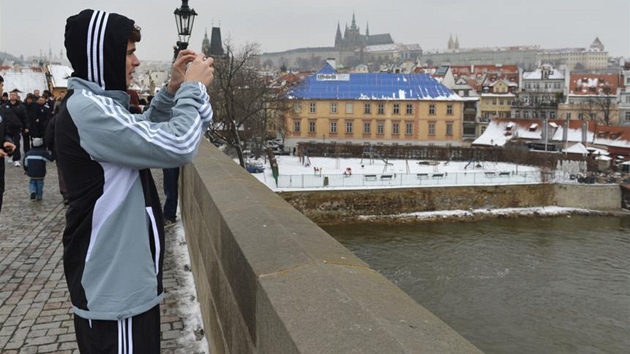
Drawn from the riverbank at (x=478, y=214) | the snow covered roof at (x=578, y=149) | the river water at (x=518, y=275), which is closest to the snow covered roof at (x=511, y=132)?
the snow covered roof at (x=578, y=149)

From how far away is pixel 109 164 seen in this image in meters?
1.97

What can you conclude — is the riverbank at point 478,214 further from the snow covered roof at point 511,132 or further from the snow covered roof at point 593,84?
the snow covered roof at point 593,84

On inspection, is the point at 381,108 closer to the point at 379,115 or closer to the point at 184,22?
the point at 379,115

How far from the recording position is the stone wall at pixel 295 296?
5.01ft

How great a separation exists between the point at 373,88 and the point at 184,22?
156ft

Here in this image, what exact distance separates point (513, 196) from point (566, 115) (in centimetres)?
3576

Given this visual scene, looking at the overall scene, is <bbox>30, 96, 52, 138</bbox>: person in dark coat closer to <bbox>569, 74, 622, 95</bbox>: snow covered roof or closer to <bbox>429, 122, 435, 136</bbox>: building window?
<bbox>429, 122, 435, 136</bbox>: building window

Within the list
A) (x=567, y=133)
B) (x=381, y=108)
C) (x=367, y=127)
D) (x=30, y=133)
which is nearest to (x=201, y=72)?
(x=30, y=133)

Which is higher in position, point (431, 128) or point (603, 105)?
point (603, 105)

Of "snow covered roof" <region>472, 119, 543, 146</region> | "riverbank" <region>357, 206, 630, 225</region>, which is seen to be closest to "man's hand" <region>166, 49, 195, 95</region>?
"riverbank" <region>357, 206, 630, 225</region>

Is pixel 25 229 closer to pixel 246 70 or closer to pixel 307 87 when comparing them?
pixel 246 70

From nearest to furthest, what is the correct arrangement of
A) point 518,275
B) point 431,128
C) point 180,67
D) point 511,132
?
point 180,67 → point 518,275 → point 511,132 → point 431,128

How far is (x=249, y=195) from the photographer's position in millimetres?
3711

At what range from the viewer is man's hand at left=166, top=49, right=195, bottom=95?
247 cm
